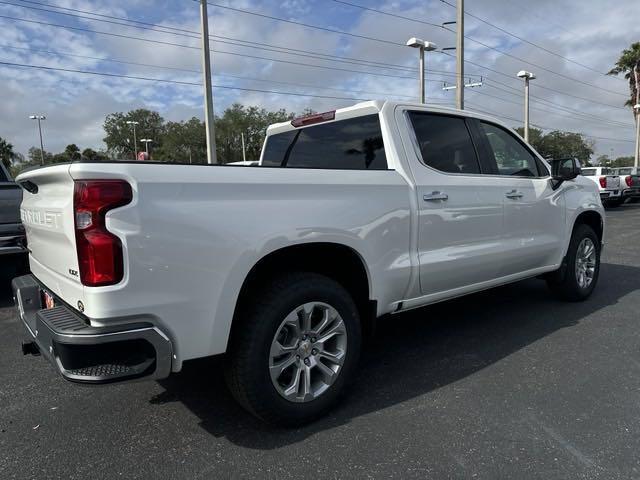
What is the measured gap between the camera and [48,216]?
2.60m

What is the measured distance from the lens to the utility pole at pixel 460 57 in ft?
54.9

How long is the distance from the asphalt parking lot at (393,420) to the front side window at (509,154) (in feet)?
4.67

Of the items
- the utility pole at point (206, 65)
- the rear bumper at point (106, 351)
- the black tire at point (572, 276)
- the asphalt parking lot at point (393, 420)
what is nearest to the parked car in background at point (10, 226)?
the asphalt parking lot at point (393, 420)

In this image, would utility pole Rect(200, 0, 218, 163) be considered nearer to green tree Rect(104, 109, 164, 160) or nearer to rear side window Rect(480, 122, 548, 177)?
rear side window Rect(480, 122, 548, 177)

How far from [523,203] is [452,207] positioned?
1.06 meters

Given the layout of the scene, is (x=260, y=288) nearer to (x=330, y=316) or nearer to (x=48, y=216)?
(x=330, y=316)

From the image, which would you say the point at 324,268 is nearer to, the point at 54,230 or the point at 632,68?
the point at 54,230

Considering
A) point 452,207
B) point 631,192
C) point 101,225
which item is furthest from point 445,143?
point 631,192

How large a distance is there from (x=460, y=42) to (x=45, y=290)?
55.8 feet

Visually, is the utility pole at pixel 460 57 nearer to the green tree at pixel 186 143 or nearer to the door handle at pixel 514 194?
the door handle at pixel 514 194

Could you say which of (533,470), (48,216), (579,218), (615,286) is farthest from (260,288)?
(615,286)

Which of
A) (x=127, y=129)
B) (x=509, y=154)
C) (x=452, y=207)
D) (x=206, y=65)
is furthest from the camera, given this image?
(x=127, y=129)

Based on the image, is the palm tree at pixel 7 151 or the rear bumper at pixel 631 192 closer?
the rear bumper at pixel 631 192

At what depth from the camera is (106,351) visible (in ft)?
7.19
